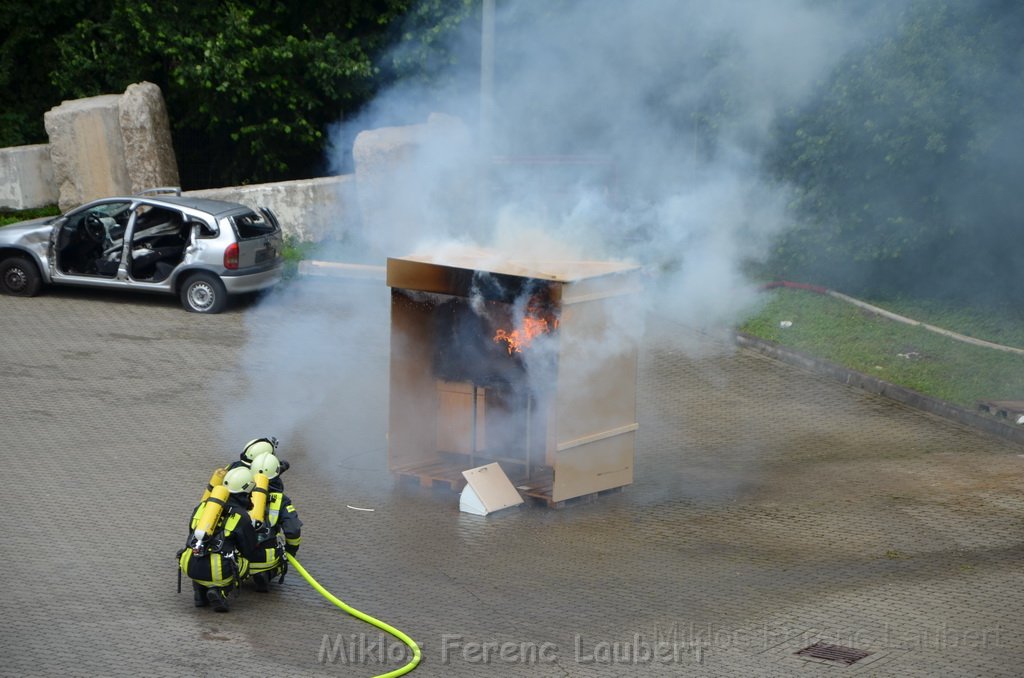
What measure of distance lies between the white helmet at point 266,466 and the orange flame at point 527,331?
2403mm

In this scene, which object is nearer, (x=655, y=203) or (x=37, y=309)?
(x=655, y=203)

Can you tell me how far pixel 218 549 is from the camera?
22.8ft

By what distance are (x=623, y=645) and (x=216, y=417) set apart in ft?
18.2

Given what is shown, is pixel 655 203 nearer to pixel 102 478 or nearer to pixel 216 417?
pixel 216 417

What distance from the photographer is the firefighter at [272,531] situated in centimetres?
714

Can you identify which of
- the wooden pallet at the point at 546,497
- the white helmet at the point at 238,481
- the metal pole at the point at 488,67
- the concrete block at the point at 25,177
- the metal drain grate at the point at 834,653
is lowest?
the metal drain grate at the point at 834,653

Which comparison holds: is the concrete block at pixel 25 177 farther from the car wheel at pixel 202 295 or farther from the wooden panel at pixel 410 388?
the wooden panel at pixel 410 388

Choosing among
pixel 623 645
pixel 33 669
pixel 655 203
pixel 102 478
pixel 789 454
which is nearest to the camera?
pixel 33 669

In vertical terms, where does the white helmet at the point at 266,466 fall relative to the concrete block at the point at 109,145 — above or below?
below

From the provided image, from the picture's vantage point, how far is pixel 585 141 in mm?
12500

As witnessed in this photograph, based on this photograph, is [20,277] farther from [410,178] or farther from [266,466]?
[266,466]

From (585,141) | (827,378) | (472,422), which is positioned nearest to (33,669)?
(472,422)

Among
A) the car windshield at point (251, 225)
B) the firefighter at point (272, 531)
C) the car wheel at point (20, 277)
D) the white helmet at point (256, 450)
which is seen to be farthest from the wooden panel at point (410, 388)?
the car wheel at point (20, 277)

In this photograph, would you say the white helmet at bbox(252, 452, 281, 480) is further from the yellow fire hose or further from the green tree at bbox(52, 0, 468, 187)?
the green tree at bbox(52, 0, 468, 187)
